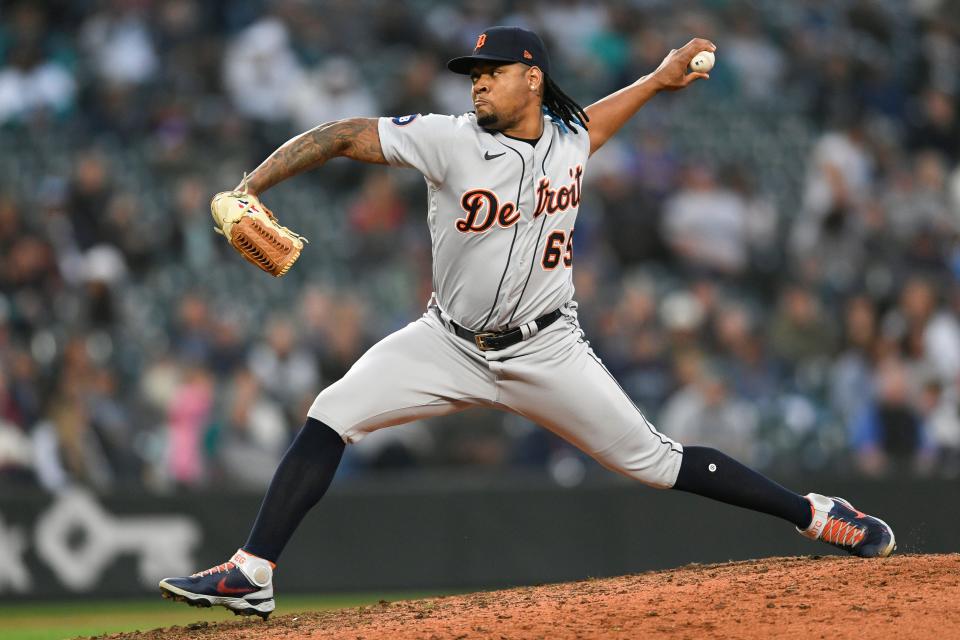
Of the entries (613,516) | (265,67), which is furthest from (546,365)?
(265,67)

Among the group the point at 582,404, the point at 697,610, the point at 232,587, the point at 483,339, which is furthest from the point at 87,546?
the point at 697,610

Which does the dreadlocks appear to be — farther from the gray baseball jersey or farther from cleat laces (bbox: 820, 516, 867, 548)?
cleat laces (bbox: 820, 516, 867, 548)

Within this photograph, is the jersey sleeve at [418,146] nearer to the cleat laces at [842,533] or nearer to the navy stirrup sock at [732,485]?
the navy stirrup sock at [732,485]

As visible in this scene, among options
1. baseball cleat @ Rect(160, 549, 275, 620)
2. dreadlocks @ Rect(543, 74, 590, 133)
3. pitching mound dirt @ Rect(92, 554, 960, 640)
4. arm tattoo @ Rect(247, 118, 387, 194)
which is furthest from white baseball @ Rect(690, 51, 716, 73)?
baseball cleat @ Rect(160, 549, 275, 620)

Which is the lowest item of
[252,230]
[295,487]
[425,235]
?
[295,487]

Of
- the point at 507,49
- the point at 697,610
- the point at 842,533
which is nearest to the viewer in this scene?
the point at 697,610

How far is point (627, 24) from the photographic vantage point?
13.5 metres

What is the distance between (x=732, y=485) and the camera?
16.7 ft

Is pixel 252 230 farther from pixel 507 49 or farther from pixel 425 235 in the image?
pixel 425 235

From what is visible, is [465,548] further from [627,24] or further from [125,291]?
[627,24]

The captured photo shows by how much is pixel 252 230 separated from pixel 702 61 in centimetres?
190

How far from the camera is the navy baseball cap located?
15.5 ft

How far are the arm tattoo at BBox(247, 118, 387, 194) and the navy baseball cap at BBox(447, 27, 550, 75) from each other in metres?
0.40

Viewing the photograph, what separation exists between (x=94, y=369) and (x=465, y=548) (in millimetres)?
2992
